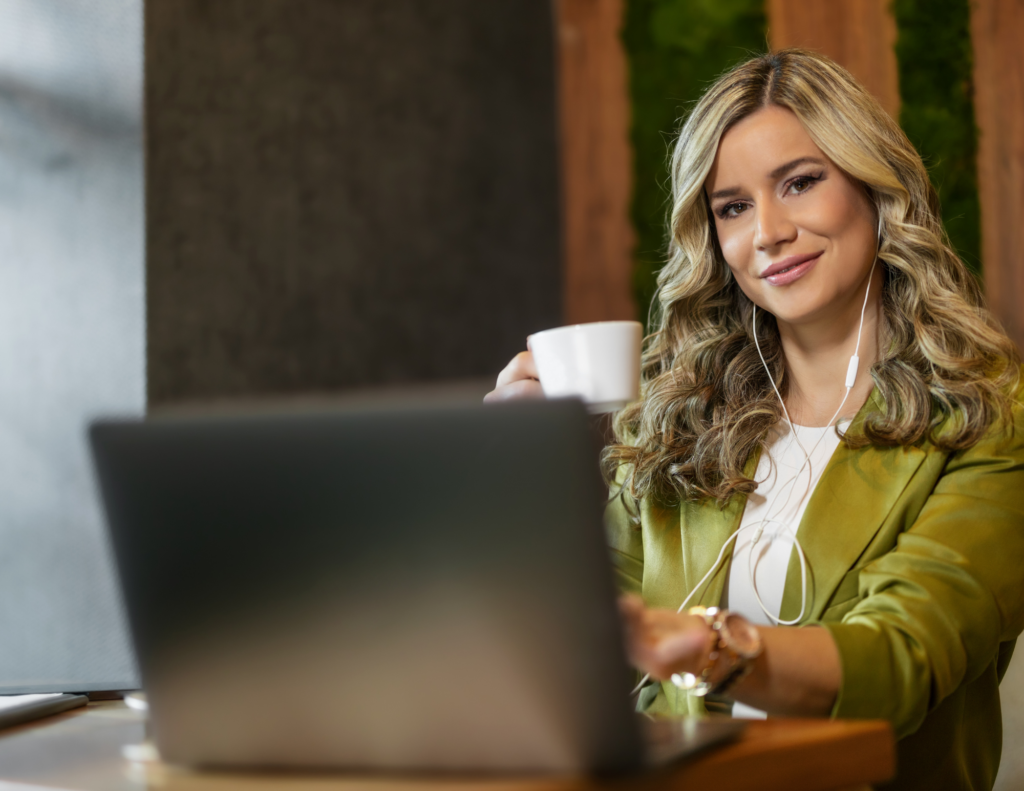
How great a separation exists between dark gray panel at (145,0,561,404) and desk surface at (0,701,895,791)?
1630 mm

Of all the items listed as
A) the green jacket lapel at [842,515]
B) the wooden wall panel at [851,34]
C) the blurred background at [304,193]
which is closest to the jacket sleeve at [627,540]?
the green jacket lapel at [842,515]

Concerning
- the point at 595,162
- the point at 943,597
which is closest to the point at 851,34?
the point at 595,162

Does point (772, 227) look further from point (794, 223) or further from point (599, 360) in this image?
point (599, 360)

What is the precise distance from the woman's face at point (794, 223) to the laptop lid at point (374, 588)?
0.90 meters

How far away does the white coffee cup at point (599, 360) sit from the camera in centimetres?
96

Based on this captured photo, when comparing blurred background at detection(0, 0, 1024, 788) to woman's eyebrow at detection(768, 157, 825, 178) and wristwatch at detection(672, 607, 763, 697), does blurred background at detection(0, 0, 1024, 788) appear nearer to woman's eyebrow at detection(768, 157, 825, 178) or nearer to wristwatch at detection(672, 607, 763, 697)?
woman's eyebrow at detection(768, 157, 825, 178)

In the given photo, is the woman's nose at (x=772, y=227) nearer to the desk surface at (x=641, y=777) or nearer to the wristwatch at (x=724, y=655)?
the wristwatch at (x=724, y=655)

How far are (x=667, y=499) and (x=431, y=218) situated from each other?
1646 mm

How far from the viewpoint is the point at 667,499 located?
145cm

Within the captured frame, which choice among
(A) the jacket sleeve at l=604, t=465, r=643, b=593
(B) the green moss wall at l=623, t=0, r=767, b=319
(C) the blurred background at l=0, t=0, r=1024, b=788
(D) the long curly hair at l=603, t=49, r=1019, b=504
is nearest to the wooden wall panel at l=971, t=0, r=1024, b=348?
(C) the blurred background at l=0, t=0, r=1024, b=788

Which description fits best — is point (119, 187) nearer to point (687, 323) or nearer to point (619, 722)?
point (687, 323)

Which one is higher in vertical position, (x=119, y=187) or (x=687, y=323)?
(x=119, y=187)

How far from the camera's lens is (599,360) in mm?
965

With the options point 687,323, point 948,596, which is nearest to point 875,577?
point 948,596
